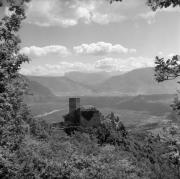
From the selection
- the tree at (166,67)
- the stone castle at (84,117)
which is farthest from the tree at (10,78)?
the stone castle at (84,117)

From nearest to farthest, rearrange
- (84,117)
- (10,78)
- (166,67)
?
(166,67), (10,78), (84,117)

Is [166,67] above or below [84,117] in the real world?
above

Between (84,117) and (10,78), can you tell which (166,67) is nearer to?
(10,78)

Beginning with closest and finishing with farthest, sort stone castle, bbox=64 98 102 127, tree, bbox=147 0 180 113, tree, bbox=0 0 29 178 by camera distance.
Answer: tree, bbox=147 0 180 113 < tree, bbox=0 0 29 178 < stone castle, bbox=64 98 102 127

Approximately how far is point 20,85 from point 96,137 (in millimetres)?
30834

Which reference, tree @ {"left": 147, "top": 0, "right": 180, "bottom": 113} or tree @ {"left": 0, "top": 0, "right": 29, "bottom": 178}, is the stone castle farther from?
tree @ {"left": 147, "top": 0, "right": 180, "bottom": 113}

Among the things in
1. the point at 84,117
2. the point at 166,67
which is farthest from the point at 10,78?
the point at 84,117

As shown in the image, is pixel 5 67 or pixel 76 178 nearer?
pixel 5 67

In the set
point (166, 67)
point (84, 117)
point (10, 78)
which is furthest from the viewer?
point (84, 117)

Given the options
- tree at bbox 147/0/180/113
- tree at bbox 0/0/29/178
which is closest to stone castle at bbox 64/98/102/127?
tree at bbox 0/0/29/178

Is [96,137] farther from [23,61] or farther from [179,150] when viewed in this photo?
[179,150]

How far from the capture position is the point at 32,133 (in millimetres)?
40125

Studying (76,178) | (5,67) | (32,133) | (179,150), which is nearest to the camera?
(179,150)

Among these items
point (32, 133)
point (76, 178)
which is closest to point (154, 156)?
point (32, 133)
